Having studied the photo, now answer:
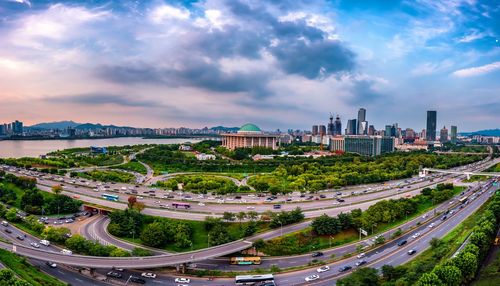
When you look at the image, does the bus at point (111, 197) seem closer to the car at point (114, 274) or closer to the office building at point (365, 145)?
the car at point (114, 274)

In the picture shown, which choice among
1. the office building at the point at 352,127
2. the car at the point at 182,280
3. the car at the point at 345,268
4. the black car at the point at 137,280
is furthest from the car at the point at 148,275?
the office building at the point at 352,127

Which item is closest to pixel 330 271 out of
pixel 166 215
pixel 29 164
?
pixel 166 215

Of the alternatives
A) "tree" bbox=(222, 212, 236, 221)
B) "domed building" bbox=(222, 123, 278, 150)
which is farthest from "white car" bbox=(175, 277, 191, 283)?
"domed building" bbox=(222, 123, 278, 150)

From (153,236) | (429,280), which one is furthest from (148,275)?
(429,280)

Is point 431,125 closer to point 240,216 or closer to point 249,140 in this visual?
point 249,140

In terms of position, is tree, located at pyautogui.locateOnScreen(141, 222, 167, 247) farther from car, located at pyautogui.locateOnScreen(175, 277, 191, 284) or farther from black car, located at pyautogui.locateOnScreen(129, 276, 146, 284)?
car, located at pyautogui.locateOnScreen(175, 277, 191, 284)

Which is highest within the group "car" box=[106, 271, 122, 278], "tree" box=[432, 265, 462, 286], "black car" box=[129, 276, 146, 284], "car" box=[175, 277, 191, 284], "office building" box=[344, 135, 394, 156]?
"office building" box=[344, 135, 394, 156]
